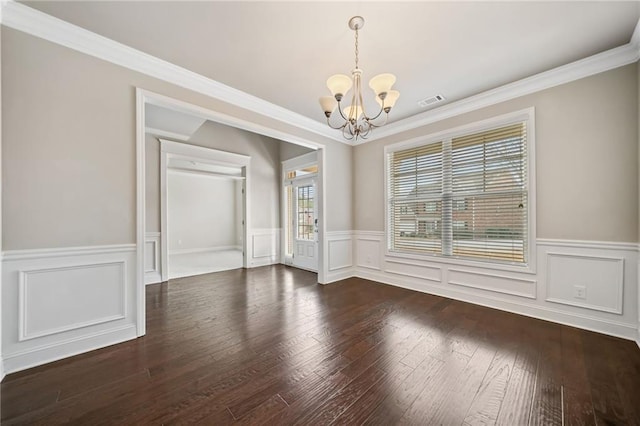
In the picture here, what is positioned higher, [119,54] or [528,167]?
[119,54]

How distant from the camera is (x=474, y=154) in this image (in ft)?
11.2

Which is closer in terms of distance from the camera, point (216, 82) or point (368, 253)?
point (216, 82)

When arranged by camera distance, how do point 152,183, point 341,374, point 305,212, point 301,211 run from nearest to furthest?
point 341,374 → point 152,183 → point 305,212 → point 301,211

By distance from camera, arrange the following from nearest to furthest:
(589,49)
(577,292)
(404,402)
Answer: (404,402) → (589,49) → (577,292)

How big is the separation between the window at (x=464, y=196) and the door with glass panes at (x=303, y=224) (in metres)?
1.78

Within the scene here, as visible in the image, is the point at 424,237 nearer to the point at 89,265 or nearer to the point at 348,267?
the point at 348,267

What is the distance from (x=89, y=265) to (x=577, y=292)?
4.90m

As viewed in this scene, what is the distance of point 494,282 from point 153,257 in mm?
5465

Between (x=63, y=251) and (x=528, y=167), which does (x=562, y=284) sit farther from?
(x=63, y=251)

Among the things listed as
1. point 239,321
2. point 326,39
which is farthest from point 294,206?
point 326,39

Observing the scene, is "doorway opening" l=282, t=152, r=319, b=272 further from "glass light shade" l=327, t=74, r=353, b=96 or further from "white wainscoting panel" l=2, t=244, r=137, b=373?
"white wainscoting panel" l=2, t=244, r=137, b=373

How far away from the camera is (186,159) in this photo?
486 cm

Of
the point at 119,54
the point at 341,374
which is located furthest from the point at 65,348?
the point at 119,54

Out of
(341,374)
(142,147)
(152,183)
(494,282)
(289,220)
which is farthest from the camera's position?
(289,220)
